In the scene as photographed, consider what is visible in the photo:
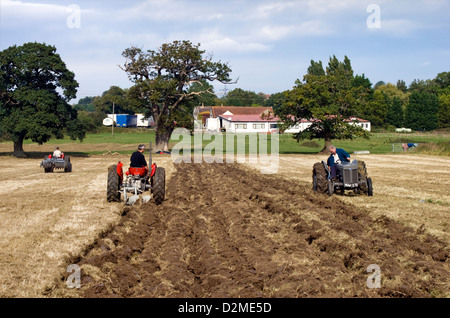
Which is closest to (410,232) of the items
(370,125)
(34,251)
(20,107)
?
(34,251)

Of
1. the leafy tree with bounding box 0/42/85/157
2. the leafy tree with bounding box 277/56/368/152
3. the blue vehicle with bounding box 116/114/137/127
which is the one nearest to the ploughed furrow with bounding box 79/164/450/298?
the leafy tree with bounding box 0/42/85/157

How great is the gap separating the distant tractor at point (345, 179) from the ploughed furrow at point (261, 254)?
1869 millimetres

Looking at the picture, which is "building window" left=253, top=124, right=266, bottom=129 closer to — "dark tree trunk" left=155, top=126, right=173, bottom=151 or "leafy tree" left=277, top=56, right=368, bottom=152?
"leafy tree" left=277, top=56, right=368, bottom=152

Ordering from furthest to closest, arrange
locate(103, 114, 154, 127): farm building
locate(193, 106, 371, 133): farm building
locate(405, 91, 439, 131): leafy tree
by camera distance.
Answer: locate(103, 114, 154, 127): farm building
locate(405, 91, 439, 131): leafy tree
locate(193, 106, 371, 133): farm building

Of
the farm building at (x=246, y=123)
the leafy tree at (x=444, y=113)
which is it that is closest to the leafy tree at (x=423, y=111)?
the leafy tree at (x=444, y=113)

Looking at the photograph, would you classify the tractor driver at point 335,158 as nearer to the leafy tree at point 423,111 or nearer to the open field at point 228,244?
the open field at point 228,244

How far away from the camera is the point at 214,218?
11.9 meters

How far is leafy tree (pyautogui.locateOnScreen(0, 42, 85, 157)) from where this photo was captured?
37500mm

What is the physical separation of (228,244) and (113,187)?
6.06m

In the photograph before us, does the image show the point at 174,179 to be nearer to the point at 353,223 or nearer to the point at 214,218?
the point at 214,218

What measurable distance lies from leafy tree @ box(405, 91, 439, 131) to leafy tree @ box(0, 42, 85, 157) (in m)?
71.4

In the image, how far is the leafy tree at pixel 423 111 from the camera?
9262 cm
